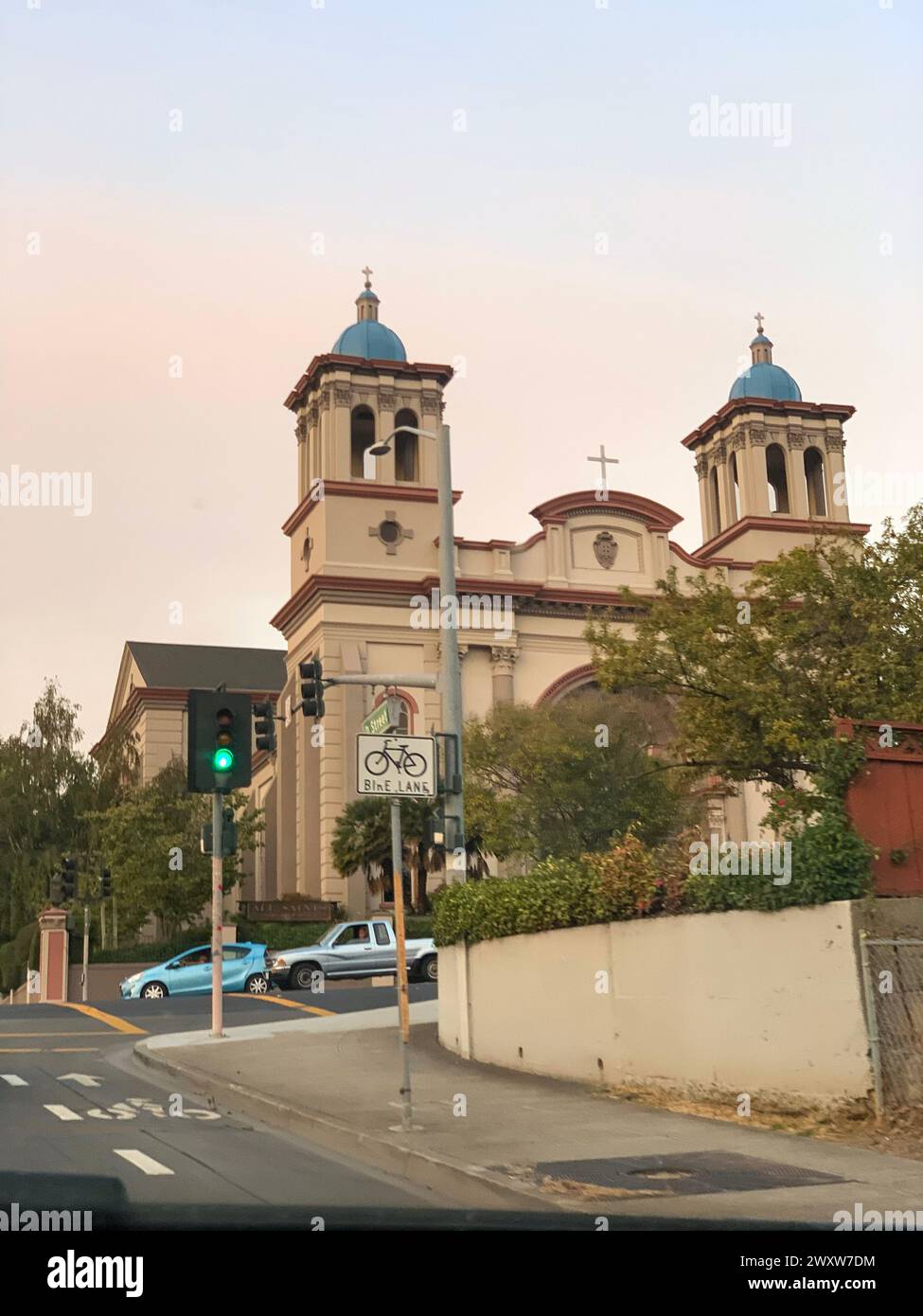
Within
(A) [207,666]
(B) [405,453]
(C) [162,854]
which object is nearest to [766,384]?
(B) [405,453]

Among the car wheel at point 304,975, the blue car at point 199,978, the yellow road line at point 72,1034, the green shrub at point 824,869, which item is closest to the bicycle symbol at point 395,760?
the green shrub at point 824,869

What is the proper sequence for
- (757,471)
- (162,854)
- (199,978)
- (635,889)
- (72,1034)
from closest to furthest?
1. (635,889)
2. (72,1034)
3. (199,978)
4. (162,854)
5. (757,471)

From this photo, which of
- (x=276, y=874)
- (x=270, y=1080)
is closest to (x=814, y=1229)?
(x=270, y=1080)

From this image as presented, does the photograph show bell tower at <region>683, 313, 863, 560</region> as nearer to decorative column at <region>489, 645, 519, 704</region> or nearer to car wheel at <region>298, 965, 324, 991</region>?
decorative column at <region>489, 645, 519, 704</region>

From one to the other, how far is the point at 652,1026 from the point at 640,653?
13025 millimetres

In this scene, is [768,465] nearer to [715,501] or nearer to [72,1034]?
[715,501]

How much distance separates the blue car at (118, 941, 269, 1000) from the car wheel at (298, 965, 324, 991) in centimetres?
66

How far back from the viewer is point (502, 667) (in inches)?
2142

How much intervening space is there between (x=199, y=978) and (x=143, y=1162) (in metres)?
23.4

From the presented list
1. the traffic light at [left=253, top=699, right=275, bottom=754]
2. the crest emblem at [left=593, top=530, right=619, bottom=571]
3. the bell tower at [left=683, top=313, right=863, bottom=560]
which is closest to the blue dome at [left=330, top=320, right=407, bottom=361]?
the crest emblem at [left=593, top=530, right=619, bottom=571]

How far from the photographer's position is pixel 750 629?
91.7ft

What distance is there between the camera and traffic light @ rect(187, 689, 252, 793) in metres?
19.8

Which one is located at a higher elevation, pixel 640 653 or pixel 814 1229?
pixel 640 653

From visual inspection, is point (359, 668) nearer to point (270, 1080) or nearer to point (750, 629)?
point (750, 629)
